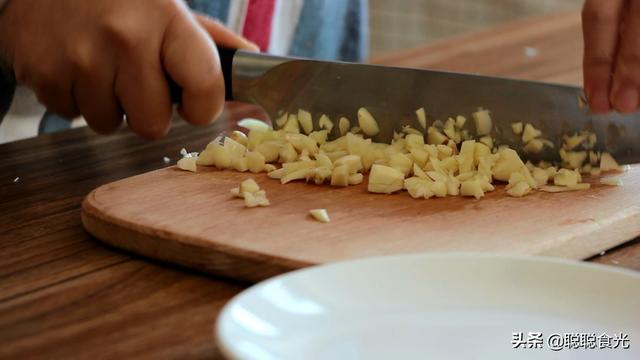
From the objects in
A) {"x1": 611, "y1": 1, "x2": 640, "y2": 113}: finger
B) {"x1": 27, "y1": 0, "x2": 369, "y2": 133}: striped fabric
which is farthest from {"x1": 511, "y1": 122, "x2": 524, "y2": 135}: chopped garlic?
{"x1": 27, "y1": 0, "x2": 369, "y2": 133}: striped fabric

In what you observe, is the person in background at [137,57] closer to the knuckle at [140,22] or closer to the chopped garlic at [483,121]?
the knuckle at [140,22]

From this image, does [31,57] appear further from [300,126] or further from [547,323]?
[547,323]

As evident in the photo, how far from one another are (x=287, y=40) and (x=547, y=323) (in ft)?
4.44

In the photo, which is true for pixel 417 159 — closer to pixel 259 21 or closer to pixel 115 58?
pixel 115 58

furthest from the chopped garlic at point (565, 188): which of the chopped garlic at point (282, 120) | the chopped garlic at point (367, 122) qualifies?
the chopped garlic at point (282, 120)

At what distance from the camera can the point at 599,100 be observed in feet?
3.04

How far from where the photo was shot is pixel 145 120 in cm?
107

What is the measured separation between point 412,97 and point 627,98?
0.76ft

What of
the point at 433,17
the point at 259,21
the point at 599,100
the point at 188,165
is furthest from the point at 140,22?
the point at 433,17

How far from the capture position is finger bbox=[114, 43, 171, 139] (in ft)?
3.37

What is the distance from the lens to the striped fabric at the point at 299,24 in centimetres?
174

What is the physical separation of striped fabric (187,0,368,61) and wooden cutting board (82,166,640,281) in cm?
82

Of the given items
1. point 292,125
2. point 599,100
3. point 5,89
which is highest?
point 599,100

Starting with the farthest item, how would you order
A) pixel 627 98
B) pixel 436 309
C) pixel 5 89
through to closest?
pixel 5 89 → pixel 627 98 → pixel 436 309
